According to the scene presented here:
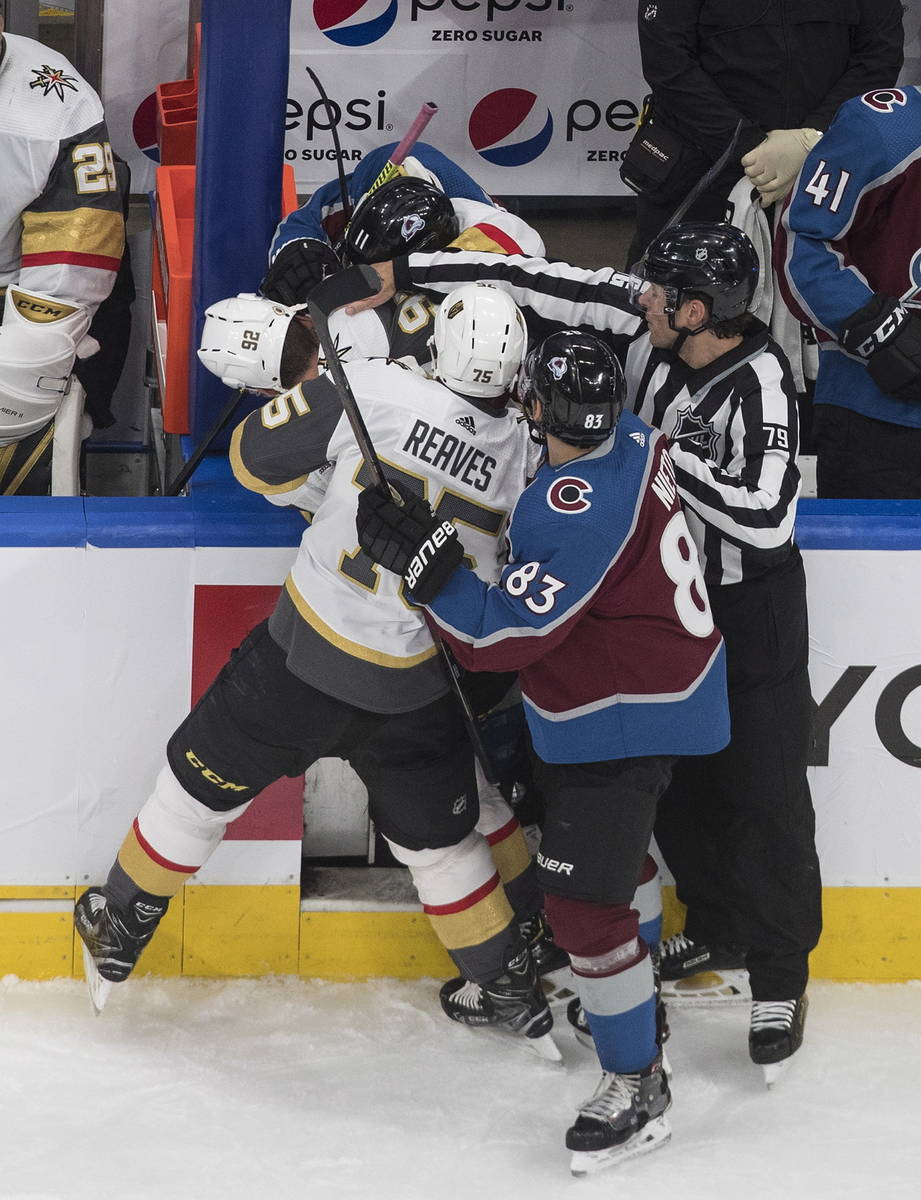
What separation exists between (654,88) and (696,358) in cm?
155

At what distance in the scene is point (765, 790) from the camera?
299 centimetres

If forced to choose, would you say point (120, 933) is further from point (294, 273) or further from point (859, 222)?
point (859, 222)

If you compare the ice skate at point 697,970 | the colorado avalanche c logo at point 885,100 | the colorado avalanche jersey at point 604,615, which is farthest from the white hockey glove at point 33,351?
the ice skate at point 697,970

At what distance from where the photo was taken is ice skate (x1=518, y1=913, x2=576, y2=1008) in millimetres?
3215

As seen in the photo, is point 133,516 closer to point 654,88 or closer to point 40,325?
point 40,325

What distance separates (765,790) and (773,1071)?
0.51 metres

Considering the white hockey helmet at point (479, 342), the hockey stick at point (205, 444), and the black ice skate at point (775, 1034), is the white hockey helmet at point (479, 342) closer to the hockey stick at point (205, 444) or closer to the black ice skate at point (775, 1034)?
the hockey stick at point (205, 444)

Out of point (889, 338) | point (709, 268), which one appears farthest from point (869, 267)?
point (709, 268)

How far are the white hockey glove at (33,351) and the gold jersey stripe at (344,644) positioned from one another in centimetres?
138

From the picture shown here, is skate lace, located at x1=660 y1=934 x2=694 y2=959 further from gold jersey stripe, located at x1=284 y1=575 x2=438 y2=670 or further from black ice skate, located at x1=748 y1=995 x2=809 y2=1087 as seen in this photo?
gold jersey stripe, located at x1=284 y1=575 x2=438 y2=670

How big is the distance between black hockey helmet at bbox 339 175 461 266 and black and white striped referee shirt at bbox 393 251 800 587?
5 centimetres

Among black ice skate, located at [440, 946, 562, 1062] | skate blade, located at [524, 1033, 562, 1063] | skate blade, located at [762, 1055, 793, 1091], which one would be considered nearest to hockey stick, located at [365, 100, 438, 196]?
black ice skate, located at [440, 946, 562, 1062]

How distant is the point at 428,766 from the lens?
2.89m

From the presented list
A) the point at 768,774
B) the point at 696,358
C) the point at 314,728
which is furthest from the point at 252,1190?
the point at 696,358
